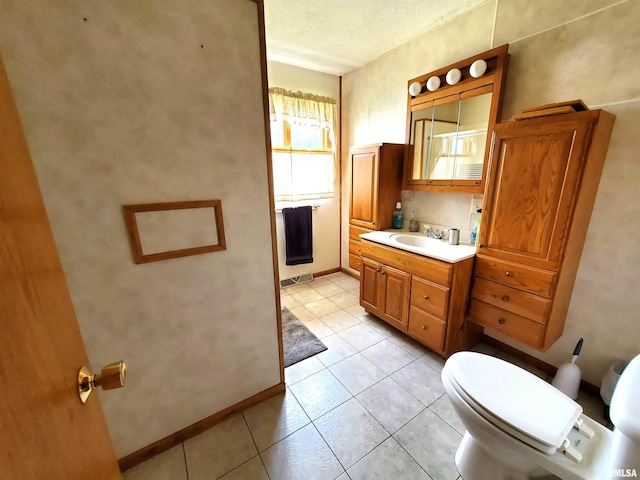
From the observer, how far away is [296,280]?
11.3 ft

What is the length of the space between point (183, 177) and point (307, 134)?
2.15 metres

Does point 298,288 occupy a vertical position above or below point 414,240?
below

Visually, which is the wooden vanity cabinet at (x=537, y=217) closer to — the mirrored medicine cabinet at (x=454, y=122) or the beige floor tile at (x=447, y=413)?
the mirrored medicine cabinet at (x=454, y=122)

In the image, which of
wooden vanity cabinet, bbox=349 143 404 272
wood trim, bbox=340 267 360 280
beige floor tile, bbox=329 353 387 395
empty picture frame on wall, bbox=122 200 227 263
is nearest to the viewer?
empty picture frame on wall, bbox=122 200 227 263

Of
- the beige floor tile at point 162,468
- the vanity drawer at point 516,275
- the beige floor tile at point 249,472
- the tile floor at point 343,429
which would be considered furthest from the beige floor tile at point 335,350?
the vanity drawer at point 516,275

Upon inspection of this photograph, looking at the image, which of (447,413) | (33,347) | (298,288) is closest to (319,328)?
(298,288)

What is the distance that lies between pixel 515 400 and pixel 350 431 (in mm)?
851

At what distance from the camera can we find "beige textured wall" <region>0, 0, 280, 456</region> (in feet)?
3.05

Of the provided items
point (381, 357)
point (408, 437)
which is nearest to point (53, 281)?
point (408, 437)

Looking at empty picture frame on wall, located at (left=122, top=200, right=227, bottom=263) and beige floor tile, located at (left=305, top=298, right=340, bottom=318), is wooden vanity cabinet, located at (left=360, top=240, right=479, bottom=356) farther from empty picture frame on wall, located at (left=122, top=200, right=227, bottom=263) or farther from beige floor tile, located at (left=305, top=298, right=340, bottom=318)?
empty picture frame on wall, located at (left=122, top=200, right=227, bottom=263)

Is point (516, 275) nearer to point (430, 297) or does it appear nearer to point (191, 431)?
point (430, 297)

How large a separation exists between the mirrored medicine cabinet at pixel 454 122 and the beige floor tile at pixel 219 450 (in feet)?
7.30

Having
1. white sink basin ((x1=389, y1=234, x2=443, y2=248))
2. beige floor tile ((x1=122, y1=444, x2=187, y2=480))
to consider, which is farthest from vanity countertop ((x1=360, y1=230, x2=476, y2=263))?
beige floor tile ((x1=122, y1=444, x2=187, y2=480))

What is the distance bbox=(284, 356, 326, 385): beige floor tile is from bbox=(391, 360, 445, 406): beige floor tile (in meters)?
0.55
